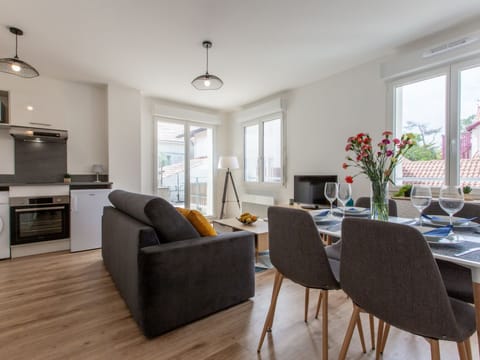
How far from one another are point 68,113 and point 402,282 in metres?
4.67

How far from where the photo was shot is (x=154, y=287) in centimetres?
154

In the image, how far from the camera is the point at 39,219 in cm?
327

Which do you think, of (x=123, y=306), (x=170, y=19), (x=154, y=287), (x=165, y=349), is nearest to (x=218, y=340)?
(x=165, y=349)

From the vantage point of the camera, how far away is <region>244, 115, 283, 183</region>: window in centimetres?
473

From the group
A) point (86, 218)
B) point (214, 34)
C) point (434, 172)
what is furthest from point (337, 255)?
point (86, 218)

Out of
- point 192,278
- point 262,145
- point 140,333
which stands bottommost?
point 140,333

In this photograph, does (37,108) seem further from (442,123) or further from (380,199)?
(442,123)

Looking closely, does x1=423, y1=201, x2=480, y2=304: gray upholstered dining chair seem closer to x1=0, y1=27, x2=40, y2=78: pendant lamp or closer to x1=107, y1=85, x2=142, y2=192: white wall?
x1=0, y1=27, x2=40, y2=78: pendant lamp

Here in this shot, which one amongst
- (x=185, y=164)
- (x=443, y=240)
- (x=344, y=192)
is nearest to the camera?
(x=443, y=240)

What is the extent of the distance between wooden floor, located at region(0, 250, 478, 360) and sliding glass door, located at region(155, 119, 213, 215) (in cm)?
288

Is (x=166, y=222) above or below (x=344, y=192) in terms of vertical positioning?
below

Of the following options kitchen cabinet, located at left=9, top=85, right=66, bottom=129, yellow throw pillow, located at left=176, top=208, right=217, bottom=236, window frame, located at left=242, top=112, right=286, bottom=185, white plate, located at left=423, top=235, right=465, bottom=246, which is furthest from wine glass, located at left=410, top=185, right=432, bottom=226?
kitchen cabinet, located at left=9, top=85, right=66, bottom=129

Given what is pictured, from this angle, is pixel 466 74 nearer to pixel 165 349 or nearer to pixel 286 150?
pixel 286 150

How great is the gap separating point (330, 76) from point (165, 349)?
3911 millimetres
